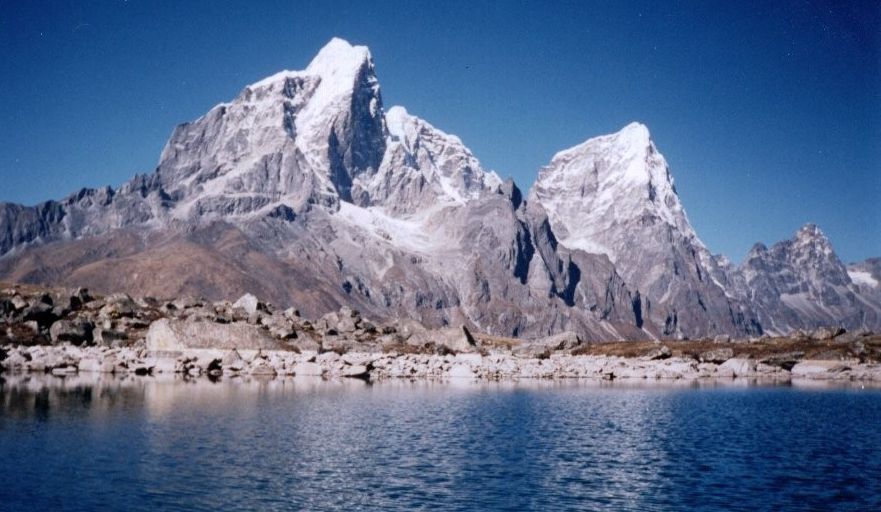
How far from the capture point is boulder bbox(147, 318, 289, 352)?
285ft

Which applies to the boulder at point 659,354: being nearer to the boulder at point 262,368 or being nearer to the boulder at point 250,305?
the boulder at point 262,368

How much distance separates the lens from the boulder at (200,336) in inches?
3415

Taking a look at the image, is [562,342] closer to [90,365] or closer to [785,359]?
[785,359]

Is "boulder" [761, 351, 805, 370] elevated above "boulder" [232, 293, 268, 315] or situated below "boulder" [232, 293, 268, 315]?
below

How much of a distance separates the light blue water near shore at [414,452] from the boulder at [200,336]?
22108 millimetres

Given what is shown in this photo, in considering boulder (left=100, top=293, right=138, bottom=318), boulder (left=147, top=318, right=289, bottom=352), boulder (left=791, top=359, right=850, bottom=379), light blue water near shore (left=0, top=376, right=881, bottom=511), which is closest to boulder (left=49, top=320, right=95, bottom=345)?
boulder (left=147, top=318, right=289, bottom=352)

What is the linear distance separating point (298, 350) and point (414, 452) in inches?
2414

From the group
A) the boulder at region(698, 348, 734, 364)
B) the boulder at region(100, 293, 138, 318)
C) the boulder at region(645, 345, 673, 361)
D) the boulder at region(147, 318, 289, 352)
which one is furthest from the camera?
the boulder at region(645, 345, 673, 361)

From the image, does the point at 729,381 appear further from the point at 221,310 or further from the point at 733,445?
the point at 221,310

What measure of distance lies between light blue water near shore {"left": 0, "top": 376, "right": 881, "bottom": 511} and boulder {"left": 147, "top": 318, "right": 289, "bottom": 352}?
22108 mm

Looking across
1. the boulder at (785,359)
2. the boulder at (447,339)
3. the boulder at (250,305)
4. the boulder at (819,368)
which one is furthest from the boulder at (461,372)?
the boulder at (819,368)

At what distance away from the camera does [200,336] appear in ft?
290

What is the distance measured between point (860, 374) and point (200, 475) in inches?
3778

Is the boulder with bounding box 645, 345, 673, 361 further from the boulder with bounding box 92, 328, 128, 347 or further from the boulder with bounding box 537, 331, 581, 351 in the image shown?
the boulder with bounding box 92, 328, 128, 347
